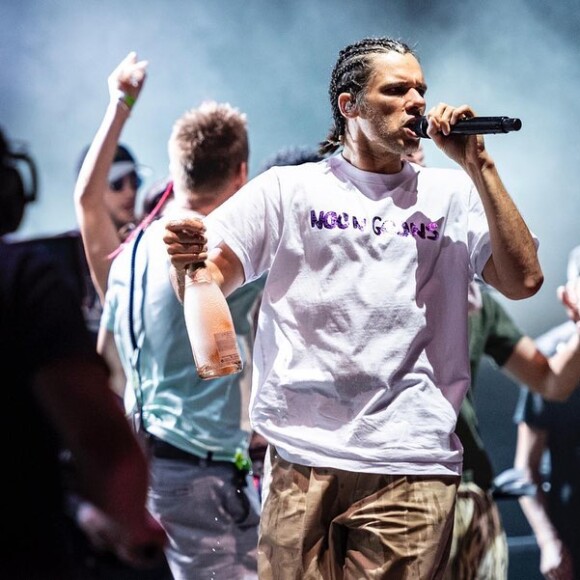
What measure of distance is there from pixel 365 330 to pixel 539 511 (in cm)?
187

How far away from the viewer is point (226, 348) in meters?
2.14

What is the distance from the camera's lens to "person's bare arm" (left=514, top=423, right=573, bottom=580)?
3.72 meters

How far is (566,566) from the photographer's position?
3729 mm

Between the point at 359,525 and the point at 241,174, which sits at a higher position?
the point at 241,174

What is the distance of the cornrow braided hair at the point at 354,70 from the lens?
250 cm

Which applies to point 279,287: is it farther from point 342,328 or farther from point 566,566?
point 566,566

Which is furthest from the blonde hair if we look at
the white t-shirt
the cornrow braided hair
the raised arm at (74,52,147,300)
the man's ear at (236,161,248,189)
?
the white t-shirt

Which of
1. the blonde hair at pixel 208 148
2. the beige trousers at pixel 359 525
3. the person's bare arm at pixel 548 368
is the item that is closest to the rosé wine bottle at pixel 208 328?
the beige trousers at pixel 359 525

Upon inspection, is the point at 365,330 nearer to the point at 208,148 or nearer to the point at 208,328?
the point at 208,328

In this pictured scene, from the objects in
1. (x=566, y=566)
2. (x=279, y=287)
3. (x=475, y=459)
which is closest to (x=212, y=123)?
(x=279, y=287)

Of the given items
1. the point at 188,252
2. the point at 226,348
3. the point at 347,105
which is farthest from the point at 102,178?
the point at 226,348

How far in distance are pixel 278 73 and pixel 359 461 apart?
2.14 meters

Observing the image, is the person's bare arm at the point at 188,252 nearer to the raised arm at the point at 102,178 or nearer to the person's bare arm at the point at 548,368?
the raised arm at the point at 102,178

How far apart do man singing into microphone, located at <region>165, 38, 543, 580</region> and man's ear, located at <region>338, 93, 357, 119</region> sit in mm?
135
